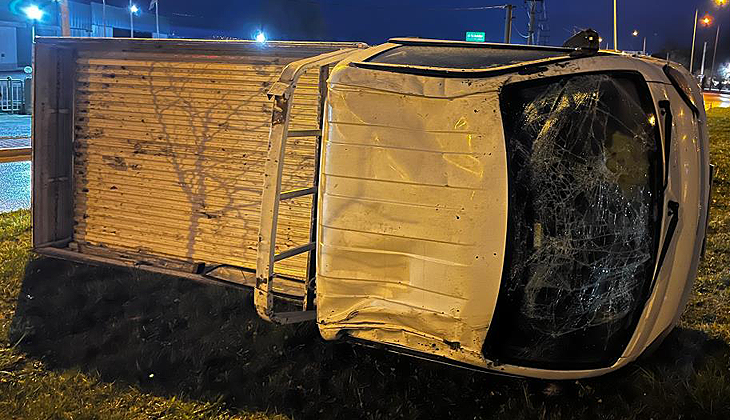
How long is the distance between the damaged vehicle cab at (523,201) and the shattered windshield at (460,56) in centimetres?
13

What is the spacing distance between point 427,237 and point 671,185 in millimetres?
1090

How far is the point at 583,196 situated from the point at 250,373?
6.81 ft

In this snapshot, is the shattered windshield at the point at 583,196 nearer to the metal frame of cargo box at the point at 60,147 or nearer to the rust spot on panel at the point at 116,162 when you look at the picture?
the metal frame of cargo box at the point at 60,147

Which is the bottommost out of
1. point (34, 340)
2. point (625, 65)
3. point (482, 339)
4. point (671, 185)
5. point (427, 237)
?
point (34, 340)

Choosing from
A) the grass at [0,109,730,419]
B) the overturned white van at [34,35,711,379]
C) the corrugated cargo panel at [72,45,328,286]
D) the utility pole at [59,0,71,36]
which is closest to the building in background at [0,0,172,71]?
the utility pole at [59,0,71,36]

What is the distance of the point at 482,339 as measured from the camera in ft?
9.73

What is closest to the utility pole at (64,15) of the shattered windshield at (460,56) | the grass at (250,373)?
the grass at (250,373)

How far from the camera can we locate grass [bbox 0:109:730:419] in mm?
3281

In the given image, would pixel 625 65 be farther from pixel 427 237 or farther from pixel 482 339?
pixel 482 339

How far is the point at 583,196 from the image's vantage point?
286 cm

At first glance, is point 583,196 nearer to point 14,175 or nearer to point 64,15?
point 14,175

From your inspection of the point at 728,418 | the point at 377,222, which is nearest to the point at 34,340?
the point at 377,222

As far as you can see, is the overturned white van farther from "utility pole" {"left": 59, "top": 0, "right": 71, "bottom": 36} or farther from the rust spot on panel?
"utility pole" {"left": 59, "top": 0, "right": 71, "bottom": 36}

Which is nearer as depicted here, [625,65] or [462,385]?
[625,65]
